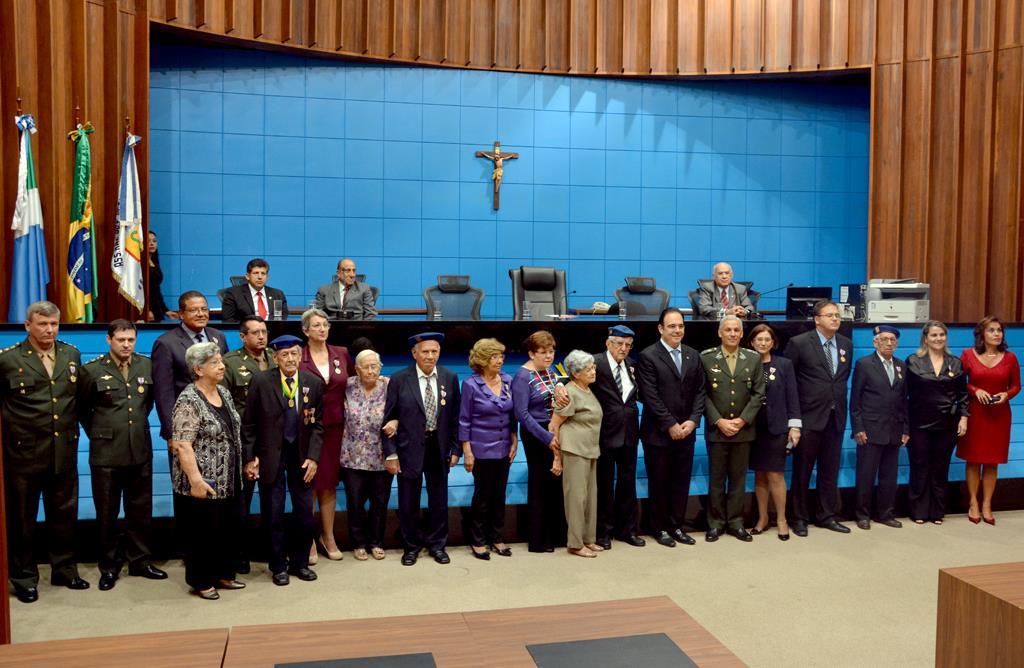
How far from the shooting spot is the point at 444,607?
4504 millimetres

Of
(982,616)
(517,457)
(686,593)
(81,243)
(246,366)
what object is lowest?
(686,593)

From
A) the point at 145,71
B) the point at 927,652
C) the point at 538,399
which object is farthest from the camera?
the point at 145,71

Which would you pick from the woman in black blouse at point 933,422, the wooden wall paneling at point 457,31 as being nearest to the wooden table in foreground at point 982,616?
the woman in black blouse at point 933,422

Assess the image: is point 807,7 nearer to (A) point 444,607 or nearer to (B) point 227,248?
(B) point 227,248

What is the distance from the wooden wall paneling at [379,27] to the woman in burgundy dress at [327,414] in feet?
16.8

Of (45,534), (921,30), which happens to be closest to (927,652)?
(45,534)

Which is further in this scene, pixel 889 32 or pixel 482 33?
pixel 482 33

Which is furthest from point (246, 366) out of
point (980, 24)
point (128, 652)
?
point (980, 24)

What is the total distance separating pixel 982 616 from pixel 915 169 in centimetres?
863

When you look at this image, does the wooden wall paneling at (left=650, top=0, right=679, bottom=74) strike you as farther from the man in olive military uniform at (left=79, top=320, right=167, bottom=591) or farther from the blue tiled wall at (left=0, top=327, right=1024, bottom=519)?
the man in olive military uniform at (left=79, top=320, right=167, bottom=591)

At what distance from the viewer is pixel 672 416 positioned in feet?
18.6

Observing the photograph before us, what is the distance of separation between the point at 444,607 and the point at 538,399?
1.41 m

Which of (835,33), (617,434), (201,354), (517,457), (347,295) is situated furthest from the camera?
(835,33)

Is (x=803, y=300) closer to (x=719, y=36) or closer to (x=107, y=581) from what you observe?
(x=719, y=36)
